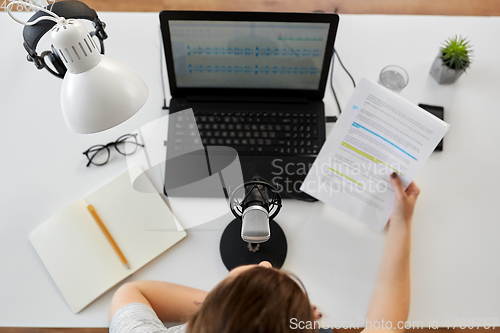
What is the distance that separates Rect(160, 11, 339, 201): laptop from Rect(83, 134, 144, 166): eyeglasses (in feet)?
0.35

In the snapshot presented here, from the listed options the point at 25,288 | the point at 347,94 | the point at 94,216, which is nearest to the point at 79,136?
the point at 94,216

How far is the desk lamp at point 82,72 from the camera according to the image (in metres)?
0.46

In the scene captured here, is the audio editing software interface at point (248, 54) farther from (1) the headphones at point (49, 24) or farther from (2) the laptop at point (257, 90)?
(1) the headphones at point (49, 24)

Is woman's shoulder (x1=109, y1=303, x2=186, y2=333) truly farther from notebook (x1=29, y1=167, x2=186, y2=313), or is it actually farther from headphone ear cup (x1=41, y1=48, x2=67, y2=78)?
headphone ear cup (x1=41, y1=48, x2=67, y2=78)

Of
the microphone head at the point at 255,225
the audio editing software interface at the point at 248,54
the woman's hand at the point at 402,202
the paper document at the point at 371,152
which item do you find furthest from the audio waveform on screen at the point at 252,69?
the microphone head at the point at 255,225

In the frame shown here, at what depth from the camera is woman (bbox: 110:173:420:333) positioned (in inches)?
18.5

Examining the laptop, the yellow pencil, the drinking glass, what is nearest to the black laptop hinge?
the laptop

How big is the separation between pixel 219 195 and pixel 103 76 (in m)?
0.42

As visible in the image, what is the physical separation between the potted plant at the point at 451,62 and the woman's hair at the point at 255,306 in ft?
2.37

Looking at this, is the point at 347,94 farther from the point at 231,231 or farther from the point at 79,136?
the point at 79,136

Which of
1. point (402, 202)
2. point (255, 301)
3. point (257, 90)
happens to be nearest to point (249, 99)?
point (257, 90)

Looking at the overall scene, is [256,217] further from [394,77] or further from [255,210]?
[394,77]

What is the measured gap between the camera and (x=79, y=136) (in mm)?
899

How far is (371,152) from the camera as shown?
2.64 ft
